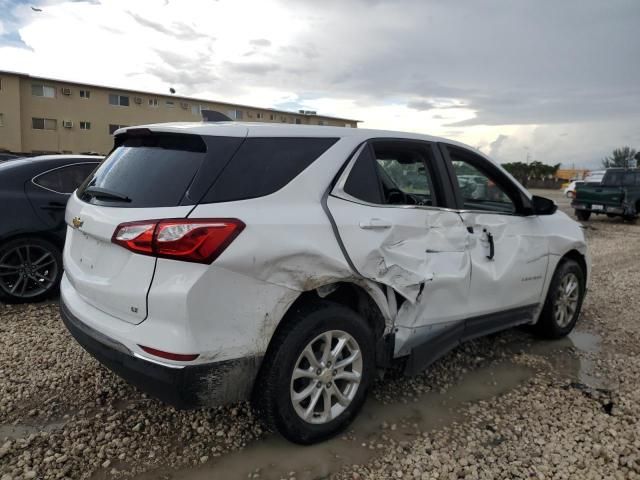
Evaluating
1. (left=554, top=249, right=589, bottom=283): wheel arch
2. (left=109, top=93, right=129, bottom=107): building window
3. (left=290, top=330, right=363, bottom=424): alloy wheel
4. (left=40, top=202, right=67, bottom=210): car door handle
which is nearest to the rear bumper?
(left=290, top=330, right=363, bottom=424): alloy wheel

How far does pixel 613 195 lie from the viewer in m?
15.3

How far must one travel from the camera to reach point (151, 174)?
254 centimetres

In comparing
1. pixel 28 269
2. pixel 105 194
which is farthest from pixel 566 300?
pixel 28 269

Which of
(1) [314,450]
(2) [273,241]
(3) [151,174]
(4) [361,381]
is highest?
(3) [151,174]

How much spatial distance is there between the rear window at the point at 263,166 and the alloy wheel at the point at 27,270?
140 inches

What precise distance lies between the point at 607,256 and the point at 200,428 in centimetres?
892

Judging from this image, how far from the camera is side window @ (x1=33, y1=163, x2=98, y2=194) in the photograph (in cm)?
512

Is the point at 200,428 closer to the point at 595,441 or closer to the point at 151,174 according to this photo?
the point at 151,174

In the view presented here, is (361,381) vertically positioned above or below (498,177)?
below

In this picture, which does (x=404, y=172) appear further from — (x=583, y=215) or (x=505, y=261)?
→ (x=583, y=215)

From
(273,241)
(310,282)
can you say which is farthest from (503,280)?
(273,241)

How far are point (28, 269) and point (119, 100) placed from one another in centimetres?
3589

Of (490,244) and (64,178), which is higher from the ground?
(64,178)

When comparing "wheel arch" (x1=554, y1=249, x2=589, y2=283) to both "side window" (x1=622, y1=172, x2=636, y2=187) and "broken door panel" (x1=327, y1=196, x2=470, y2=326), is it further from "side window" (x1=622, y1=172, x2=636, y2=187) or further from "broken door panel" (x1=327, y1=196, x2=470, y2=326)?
"side window" (x1=622, y1=172, x2=636, y2=187)
